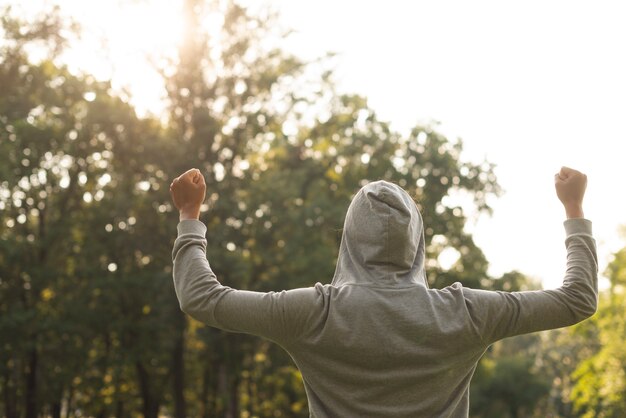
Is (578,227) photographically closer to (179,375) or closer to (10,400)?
(179,375)

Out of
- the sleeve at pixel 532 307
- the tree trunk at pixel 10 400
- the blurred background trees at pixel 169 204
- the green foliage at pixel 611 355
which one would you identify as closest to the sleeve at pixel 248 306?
the sleeve at pixel 532 307

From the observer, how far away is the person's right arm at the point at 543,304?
6.71ft

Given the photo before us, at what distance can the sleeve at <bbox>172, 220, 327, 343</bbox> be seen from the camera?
6.52 ft

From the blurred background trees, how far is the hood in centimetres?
2075

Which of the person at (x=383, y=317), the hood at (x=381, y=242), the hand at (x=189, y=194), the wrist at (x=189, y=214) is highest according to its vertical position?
the hand at (x=189, y=194)

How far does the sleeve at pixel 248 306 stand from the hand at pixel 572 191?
76cm

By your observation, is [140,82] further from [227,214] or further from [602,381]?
[602,381]

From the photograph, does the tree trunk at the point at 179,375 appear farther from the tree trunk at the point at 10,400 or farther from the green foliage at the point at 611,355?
the green foliage at the point at 611,355

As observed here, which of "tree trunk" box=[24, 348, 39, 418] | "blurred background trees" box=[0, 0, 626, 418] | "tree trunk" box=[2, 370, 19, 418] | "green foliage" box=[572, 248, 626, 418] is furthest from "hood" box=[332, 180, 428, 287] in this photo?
"tree trunk" box=[2, 370, 19, 418]

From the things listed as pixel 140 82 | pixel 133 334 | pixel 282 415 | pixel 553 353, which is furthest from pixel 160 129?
pixel 553 353

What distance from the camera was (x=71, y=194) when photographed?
2770cm

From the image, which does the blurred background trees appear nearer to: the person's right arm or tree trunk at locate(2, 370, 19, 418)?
tree trunk at locate(2, 370, 19, 418)

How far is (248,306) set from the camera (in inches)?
78.3

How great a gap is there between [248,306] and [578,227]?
0.93 metres
